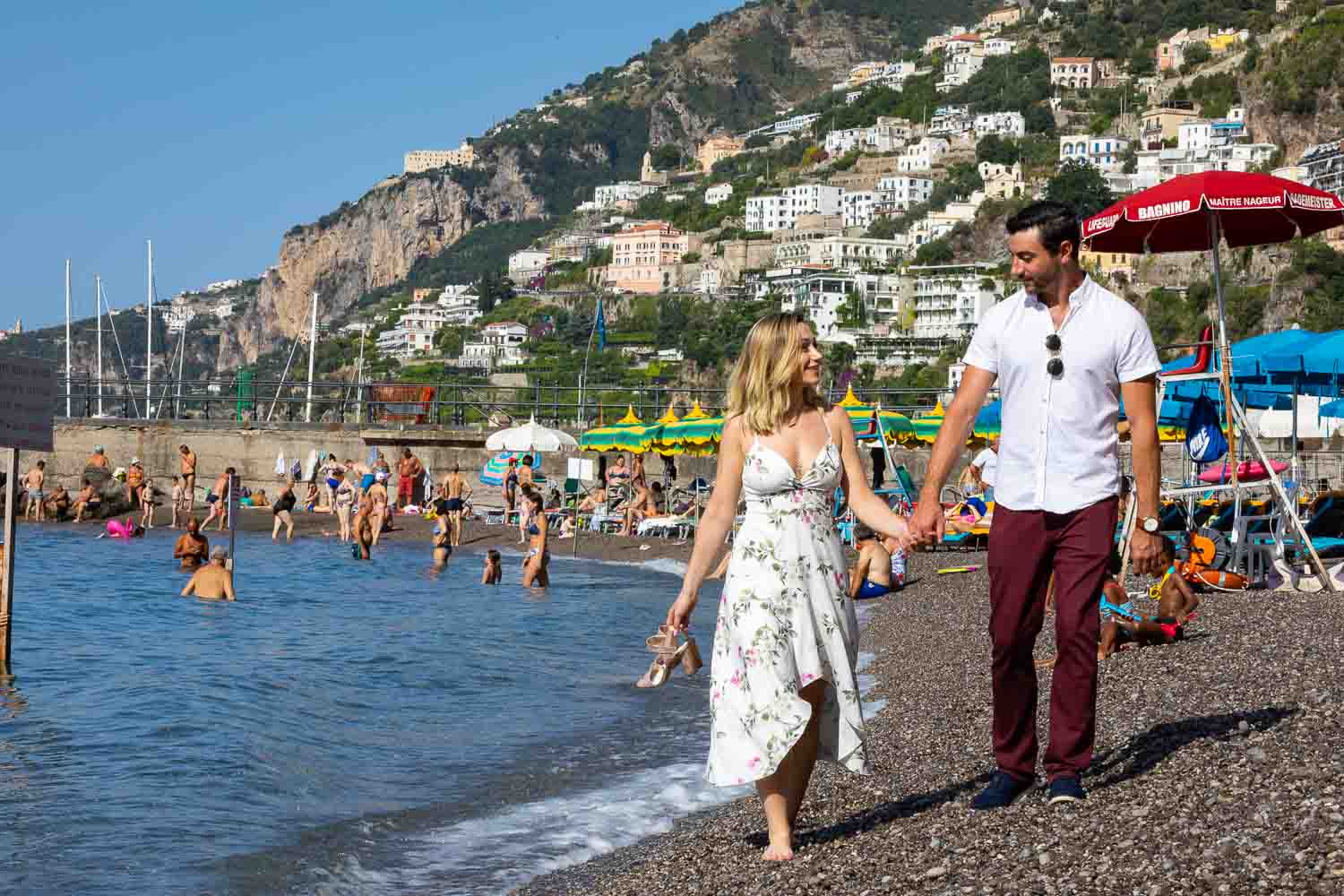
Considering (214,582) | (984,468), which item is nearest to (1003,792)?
(214,582)

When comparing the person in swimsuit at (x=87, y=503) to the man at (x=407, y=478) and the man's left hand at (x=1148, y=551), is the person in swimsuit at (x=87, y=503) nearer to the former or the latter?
the man at (x=407, y=478)

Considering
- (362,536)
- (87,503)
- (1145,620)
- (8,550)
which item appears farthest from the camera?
(87,503)

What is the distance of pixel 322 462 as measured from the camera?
95.0 feet

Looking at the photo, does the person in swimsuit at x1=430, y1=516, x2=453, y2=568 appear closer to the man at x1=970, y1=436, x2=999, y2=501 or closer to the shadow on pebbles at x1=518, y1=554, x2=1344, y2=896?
the man at x1=970, y1=436, x2=999, y2=501

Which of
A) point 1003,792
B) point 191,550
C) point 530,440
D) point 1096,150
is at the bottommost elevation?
point 191,550

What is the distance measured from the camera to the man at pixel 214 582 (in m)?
17.0

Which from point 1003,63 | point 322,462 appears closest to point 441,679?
point 322,462

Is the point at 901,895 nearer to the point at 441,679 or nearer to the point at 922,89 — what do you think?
the point at 441,679

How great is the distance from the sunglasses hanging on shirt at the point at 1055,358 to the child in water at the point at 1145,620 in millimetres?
3269

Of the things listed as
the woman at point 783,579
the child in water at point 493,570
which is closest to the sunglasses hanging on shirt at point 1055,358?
the woman at point 783,579

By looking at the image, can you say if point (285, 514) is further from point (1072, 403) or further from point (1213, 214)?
point (1072, 403)

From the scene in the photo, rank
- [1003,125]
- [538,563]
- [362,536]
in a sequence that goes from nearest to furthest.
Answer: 1. [538,563]
2. [362,536]
3. [1003,125]

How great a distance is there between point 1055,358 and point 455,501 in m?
19.8

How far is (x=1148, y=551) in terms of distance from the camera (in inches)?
168
